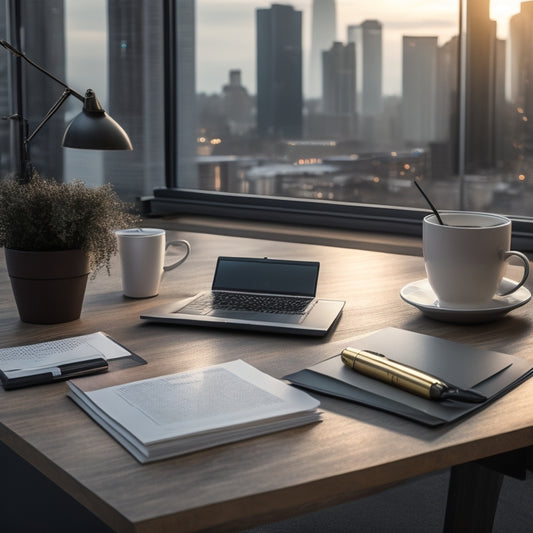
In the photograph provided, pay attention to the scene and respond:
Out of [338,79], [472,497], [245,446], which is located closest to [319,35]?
[338,79]

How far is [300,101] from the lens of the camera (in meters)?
2.79

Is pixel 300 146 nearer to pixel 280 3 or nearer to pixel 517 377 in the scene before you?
pixel 280 3

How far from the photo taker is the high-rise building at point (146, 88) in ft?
10.1

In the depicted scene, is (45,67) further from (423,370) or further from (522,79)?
(423,370)

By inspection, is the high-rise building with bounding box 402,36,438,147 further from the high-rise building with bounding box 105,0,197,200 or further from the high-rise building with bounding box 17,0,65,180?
the high-rise building with bounding box 17,0,65,180

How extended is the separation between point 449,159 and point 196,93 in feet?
3.47

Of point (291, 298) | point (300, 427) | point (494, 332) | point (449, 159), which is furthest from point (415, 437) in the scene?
point (449, 159)

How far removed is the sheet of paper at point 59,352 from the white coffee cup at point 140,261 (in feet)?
0.82

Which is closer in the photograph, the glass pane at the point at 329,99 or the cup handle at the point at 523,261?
the cup handle at the point at 523,261

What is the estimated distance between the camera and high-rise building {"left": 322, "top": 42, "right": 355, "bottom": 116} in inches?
104

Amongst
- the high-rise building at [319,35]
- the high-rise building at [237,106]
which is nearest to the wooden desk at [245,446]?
the high-rise building at [319,35]

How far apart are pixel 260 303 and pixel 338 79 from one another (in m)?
1.56

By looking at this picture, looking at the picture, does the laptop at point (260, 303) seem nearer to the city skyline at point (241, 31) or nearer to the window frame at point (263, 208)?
the window frame at point (263, 208)

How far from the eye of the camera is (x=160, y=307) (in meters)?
1.30
